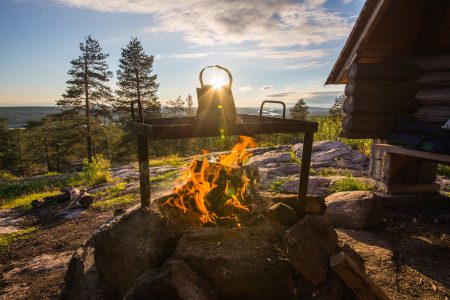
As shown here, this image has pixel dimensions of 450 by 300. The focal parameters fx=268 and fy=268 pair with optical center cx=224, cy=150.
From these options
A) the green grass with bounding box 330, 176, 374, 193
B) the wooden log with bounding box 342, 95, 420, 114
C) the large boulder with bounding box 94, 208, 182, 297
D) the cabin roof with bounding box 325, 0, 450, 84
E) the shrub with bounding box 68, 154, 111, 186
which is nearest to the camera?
the large boulder with bounding box 94, 208, 182, 297

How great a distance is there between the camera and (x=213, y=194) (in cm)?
343

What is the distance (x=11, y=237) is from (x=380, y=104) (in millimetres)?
8238

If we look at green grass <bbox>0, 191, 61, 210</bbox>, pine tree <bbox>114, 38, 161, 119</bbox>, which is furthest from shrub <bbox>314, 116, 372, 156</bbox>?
pine tree <bbox>114, 38, 161, 119</bbox>

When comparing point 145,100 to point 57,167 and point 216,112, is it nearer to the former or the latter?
point 57,167

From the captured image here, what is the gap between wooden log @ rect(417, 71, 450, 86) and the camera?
16.4 feet

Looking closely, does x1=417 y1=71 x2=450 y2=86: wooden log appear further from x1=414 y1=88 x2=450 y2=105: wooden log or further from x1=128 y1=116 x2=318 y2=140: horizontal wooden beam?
x1=128 y1=116 x2=318 y2=140: horizontal wooden beam

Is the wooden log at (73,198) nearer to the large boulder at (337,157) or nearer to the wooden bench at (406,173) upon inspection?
the large boulder at (337,157)

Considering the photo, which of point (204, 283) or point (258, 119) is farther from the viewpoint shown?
point (258, 119)

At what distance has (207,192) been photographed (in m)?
3.38

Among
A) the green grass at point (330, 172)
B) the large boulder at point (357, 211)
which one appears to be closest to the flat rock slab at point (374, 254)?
the large boulder at point (357, 211)

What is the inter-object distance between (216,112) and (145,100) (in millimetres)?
32862

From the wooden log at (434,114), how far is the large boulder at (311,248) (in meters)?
3.74

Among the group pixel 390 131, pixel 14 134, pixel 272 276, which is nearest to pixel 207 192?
pixel 272 276

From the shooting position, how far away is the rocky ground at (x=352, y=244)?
9.97ft
